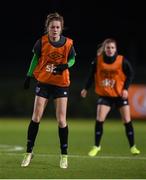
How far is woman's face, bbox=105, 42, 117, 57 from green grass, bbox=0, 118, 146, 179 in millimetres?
1697

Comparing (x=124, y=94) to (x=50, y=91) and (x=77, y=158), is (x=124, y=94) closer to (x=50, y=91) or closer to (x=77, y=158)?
(x=77, y=158)

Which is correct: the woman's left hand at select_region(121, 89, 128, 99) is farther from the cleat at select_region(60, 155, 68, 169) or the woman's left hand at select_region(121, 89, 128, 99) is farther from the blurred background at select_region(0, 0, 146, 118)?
the blurred background at select_region(0, 0, 146, 118)

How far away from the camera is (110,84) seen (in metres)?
11.8

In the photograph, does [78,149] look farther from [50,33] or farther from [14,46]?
[14,46]

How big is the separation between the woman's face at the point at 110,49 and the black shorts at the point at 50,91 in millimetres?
2216

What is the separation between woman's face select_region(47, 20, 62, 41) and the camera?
30.5 feet

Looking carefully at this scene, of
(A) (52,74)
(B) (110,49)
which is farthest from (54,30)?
(B) (110,49)

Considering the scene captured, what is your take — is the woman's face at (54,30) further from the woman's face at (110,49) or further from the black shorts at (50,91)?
the woman's face at (110,49)

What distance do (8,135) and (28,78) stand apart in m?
6.46

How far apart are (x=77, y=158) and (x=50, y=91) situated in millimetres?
1538

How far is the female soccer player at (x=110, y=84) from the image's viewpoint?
38.3 feet

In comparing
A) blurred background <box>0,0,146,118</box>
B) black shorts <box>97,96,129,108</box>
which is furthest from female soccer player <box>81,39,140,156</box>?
blurred background <box>0,0,146,118</box>

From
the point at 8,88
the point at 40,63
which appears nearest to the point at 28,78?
the point at 40,63

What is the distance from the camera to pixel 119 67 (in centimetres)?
1180
